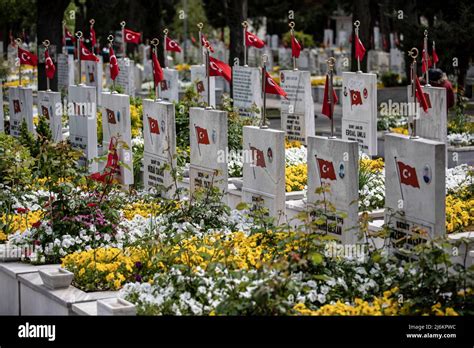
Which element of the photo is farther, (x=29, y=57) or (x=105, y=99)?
(x=29, y=57)

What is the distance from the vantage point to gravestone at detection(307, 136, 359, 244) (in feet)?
34.5

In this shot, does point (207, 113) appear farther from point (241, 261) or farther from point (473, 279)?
point (473, 279)

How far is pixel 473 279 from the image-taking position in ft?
28.1

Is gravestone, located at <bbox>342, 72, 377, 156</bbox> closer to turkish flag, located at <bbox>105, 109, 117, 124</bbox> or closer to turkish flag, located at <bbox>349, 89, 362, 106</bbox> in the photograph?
turkish flag, located at <bbox>349, 89, 362, 106</bbox>

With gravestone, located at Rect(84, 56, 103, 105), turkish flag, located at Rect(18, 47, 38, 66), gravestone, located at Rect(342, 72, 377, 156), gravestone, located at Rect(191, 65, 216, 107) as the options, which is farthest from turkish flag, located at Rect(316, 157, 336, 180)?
gravestone, located at Rect(84, 56, 103, 105)

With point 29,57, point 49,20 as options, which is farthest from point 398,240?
point 49,20

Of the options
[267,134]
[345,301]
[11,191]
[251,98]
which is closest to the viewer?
[345,301]

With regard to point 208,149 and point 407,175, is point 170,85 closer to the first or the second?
point 208,149

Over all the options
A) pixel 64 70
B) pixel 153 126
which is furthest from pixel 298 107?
pixel 64 70

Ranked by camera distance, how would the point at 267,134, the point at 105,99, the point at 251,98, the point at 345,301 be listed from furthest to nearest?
the point at 251,98 → the point at 105,99 → the point at 267,134 → the point at 345,301

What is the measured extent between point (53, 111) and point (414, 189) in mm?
8617

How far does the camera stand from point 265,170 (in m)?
12.0

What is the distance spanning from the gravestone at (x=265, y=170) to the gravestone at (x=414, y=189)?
1.63 metres

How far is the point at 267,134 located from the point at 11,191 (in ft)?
10.1
